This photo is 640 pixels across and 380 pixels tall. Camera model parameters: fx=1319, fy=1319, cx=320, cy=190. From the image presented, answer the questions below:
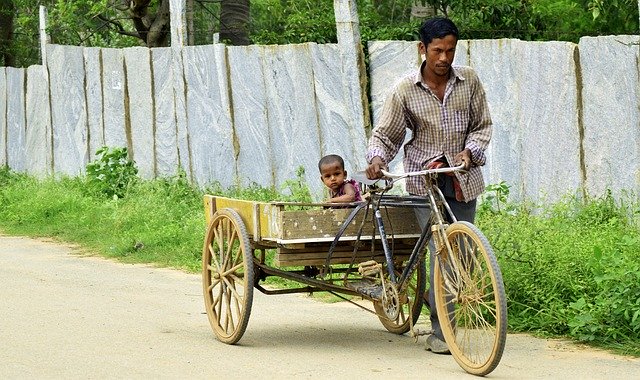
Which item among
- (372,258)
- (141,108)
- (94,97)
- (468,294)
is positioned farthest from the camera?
(94,97)

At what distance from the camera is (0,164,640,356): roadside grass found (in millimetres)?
7285

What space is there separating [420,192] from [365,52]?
4374 mm

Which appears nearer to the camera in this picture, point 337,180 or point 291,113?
point 337,180

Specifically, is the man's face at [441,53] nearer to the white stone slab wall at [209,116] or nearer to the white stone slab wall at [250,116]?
the white stone slab wall at [250,116]

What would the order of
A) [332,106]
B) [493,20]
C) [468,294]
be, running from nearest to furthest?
[468,294] < [332,106] < [493,20]

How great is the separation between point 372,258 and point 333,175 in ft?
3.03

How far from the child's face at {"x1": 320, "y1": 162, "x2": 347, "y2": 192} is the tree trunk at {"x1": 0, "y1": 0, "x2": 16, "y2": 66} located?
48.3ft

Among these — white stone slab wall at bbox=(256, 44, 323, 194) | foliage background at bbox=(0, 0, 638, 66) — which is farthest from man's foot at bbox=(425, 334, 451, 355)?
white stone slab wall at bbox=(256, 44, 323, 194)

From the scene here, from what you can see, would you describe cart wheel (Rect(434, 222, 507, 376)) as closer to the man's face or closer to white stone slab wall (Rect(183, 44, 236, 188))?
the man's face

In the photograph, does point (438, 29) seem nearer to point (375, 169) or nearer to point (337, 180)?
point (375, 169)

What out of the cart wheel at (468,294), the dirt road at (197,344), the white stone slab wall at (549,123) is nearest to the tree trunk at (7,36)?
the dirt road at (197,344)

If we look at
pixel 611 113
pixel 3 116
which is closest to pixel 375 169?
pixel 611 113

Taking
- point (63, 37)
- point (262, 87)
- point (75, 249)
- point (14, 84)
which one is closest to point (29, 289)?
point (75, 249)

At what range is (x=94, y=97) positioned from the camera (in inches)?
621
